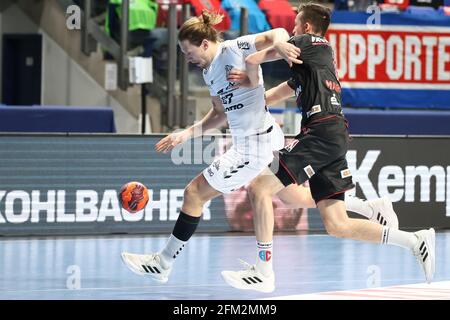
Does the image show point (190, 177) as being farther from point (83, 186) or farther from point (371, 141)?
point (371, 141)

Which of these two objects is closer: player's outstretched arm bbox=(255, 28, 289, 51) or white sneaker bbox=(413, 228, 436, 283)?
player's outstretched arm bbox=(255, 28, 289, 51)

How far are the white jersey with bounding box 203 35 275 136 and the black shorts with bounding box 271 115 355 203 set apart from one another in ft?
1.09

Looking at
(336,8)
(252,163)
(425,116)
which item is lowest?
(252,163)

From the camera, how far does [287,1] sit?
1848 cm

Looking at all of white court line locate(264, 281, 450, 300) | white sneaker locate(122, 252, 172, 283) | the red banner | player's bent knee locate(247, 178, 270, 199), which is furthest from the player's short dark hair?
the red banner

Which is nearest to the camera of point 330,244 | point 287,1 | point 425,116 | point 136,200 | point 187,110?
point 136,200

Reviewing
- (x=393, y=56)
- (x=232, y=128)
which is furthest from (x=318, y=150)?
(x=393, y=56)

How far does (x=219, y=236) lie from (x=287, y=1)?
21.4ft

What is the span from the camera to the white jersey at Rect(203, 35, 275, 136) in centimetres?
860

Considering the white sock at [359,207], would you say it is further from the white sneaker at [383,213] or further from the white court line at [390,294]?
the white court line at [390,294]

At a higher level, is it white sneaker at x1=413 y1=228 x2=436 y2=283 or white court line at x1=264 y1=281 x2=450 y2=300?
white sneaker at x1=413 y1=228 x2=436 y2=283

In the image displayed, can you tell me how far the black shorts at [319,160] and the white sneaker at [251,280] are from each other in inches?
28.4

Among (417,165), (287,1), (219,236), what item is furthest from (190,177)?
(287,1)

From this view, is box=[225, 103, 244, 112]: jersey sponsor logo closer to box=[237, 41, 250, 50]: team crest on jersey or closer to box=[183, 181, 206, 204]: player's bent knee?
box=[237, 41, 250, 50]: team crest on jersey
